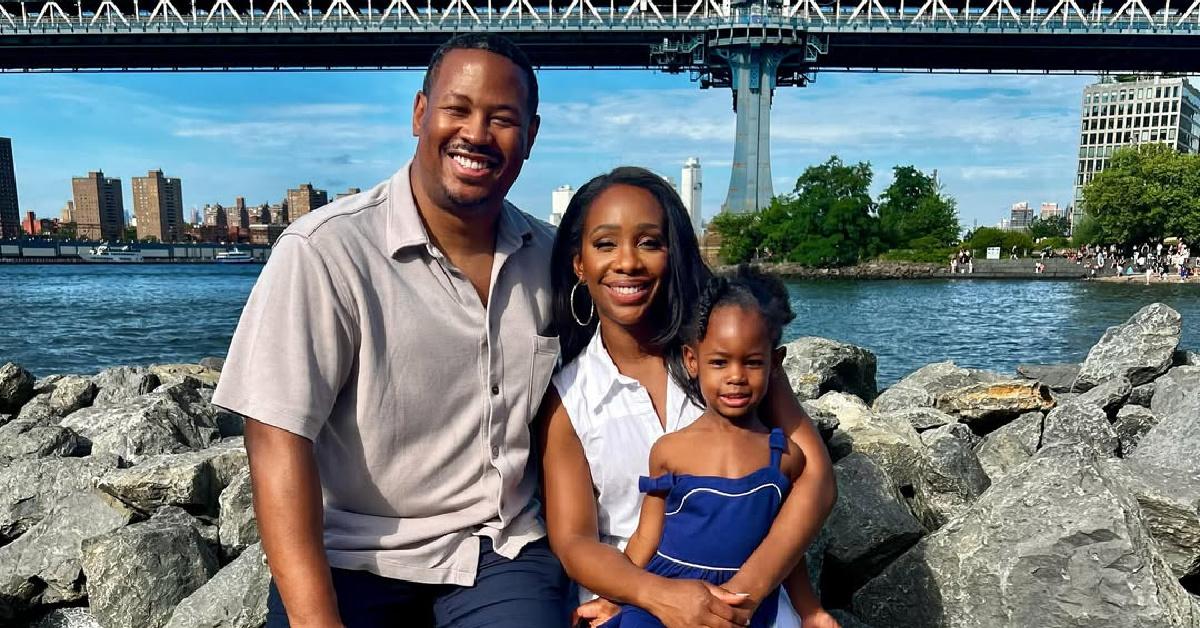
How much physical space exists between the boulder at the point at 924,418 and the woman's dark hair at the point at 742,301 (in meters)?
2.63

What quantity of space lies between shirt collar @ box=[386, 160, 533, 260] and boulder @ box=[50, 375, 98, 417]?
6609 millimetres

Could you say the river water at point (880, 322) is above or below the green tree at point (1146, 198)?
below

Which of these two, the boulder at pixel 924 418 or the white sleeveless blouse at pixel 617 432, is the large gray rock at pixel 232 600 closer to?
the white sleeveless blouse at pixel 617 432

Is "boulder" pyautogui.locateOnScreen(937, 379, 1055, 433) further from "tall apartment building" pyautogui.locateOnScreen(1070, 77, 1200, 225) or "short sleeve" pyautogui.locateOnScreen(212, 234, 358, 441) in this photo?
"tall apartment building" pyautogui.locateOnScreen(1070, 77, 1200, 225)

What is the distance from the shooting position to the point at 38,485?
13.4ft

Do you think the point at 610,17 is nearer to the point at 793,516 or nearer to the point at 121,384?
the point at 121,384

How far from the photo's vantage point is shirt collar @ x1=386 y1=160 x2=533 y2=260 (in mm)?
2041

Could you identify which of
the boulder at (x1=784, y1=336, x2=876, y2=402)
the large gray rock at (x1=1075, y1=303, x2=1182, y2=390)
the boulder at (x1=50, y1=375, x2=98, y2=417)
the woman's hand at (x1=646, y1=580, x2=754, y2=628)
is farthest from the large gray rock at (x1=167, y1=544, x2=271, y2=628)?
the large gray rock at (x1=1075, y1=303, x2=1182, y2=390)

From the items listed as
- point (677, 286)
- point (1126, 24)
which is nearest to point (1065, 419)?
point (677, 286)

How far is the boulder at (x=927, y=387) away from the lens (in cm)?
560

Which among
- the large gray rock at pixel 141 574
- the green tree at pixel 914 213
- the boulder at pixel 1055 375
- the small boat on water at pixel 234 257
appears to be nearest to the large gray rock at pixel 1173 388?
the boulder at pixel 1055 375

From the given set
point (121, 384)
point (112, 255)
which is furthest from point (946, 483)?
point (112, 255)

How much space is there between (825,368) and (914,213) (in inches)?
2050

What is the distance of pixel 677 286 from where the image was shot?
7.16 feet
